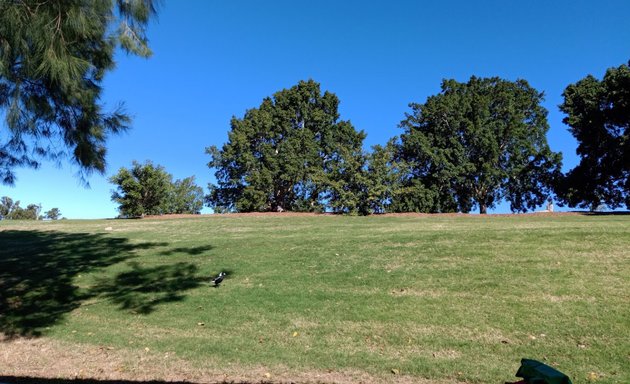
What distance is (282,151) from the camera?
122ft

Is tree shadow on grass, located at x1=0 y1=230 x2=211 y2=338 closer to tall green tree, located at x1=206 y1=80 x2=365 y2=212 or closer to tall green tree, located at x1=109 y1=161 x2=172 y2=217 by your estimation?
tall green tree, located at x1=109 y1=161 x2=172 y2=217

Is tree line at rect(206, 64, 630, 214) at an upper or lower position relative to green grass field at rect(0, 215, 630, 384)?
upper

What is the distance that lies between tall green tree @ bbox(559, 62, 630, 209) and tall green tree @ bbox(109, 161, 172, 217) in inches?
1157

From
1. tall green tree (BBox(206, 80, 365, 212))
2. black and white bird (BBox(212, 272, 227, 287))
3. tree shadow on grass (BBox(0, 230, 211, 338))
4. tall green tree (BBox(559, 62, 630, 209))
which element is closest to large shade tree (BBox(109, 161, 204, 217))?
tall green tree (BBox(206, 80, 365, 212))

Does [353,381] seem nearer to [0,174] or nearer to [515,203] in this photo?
[0,174]

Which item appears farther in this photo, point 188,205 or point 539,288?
point 188,205

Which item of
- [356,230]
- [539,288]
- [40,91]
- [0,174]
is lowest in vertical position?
[539,288]

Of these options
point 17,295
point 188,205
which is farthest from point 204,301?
point 188,205

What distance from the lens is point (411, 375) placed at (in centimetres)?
493

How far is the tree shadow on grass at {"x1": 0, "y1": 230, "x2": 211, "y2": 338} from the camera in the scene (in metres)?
7.64

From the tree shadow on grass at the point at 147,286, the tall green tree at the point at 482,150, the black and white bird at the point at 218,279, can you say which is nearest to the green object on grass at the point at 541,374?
the tree shadow on grass at the point at 147,286

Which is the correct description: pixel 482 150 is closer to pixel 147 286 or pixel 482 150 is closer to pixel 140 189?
pixel 140 189

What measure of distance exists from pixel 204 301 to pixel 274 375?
3286mm

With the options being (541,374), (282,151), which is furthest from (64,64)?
(282,151)
